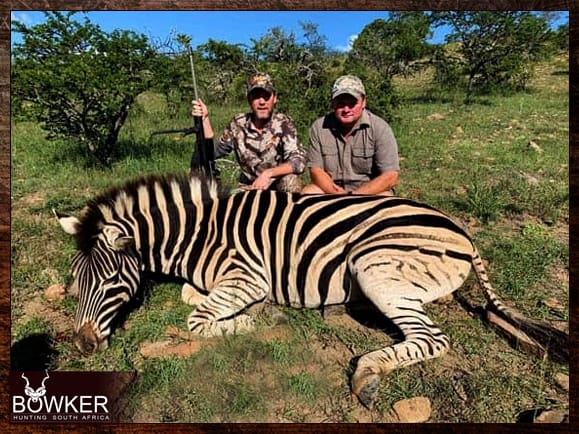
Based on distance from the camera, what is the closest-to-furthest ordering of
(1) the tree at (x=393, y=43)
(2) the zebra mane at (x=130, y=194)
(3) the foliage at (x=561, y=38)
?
(3) the foliage at (x=561, y=38) < (1) the tree at (x=393, y=43) < (2) the zebra mane at (x=130, y=194)

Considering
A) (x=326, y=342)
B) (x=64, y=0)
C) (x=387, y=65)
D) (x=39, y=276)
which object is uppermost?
(x=387, y=65)

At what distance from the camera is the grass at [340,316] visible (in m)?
2.31

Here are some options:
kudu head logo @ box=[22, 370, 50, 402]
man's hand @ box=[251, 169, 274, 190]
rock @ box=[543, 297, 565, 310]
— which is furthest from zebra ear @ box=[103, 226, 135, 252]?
rock @ box=[543, 297, 565, 310]

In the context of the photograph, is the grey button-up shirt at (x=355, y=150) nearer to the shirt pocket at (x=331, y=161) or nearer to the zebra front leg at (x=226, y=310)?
the shirt pocket at (x=331, y=161)

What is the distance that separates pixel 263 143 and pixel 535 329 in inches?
94.8

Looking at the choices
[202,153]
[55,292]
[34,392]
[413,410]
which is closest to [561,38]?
[413,410]

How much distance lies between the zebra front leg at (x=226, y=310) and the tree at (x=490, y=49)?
176 cm

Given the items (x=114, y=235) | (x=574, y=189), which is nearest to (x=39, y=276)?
(x=114, y=235)

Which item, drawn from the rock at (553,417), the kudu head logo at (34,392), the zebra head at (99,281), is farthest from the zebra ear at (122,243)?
the rock at (553,417)

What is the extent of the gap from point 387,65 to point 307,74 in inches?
28.3

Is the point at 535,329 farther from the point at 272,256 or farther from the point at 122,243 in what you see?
the point at 122,243

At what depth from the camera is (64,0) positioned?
2102 millimetres

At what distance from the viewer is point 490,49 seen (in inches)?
132

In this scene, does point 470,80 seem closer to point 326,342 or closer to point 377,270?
point 377,270
